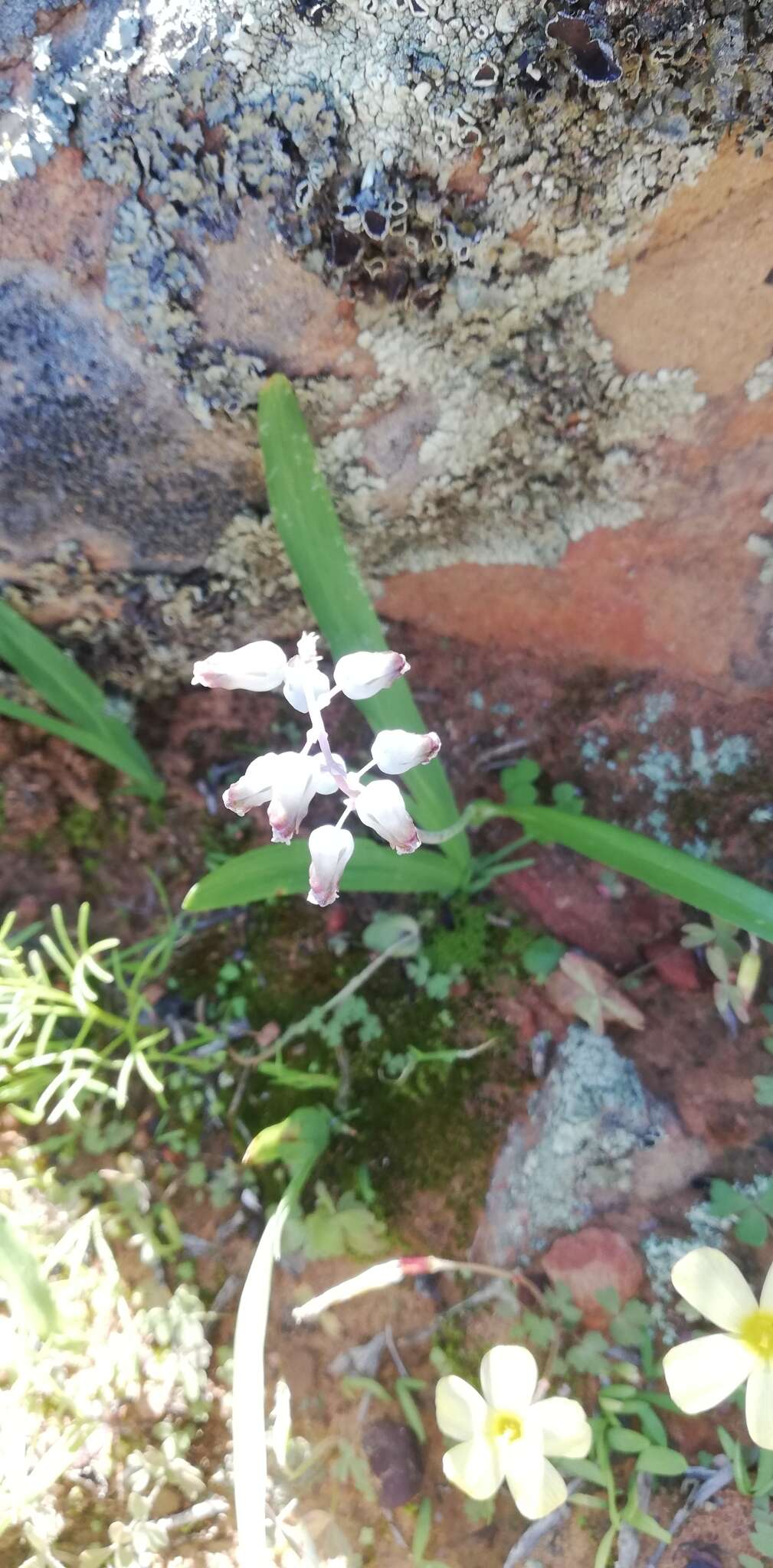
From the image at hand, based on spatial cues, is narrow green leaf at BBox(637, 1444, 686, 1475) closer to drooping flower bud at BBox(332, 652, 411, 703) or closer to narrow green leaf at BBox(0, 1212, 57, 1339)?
narrow green leaf at BBox(0, 1212, 57, 1339)

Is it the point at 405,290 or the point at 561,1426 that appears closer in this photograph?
the point at 561,1426

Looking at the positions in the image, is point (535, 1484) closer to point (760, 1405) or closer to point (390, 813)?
point (760, 1405)

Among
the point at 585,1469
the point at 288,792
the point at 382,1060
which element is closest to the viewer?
the point at 288,792

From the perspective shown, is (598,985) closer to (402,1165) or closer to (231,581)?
(402,1165)

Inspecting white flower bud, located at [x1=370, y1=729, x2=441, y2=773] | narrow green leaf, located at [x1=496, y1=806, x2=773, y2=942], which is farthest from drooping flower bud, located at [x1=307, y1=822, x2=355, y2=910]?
narrow green leaf, located at [x1=496, y1=806, x2=773, y2=942]

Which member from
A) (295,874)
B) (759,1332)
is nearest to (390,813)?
(295,874)

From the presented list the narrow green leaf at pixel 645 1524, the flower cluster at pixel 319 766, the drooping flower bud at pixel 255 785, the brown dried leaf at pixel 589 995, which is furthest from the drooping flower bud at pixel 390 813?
the narrow green leaf at pixel 645 1524
